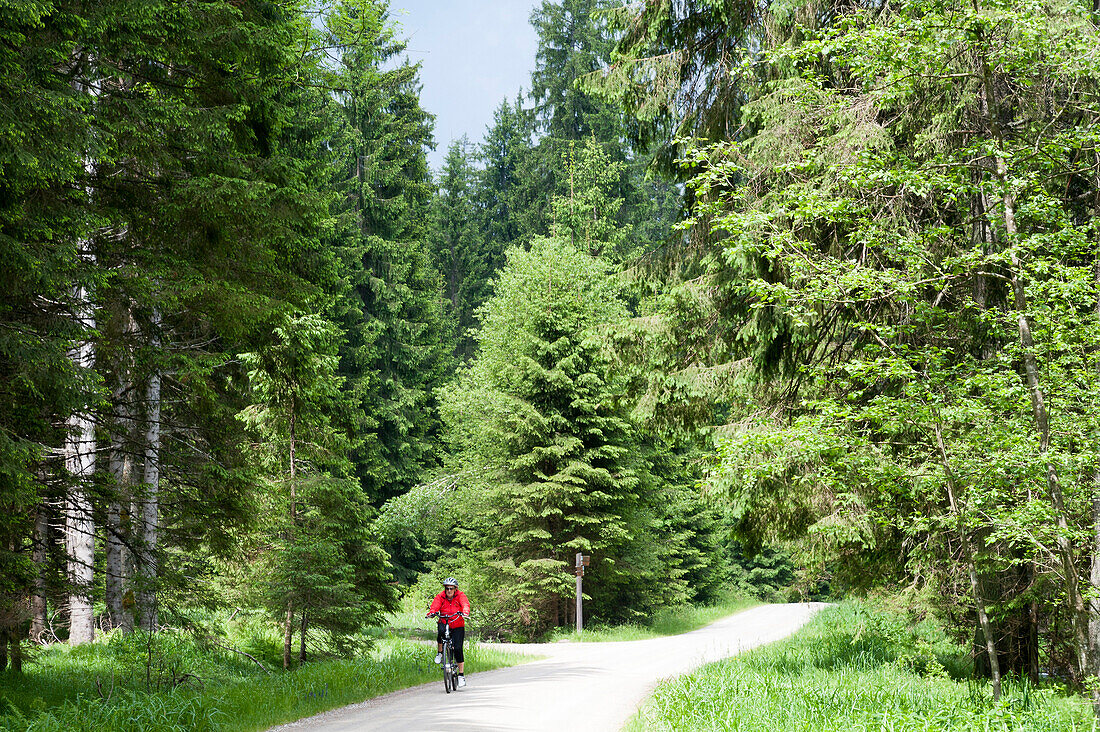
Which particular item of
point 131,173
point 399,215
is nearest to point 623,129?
point 131,173

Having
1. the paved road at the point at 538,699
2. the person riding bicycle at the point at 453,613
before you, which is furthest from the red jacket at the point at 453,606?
the paved road at the point at 538,699

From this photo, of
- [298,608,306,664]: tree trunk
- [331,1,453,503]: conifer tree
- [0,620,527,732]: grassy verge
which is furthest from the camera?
[331,1,453,503]: conifer tree

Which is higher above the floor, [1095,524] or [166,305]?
[166,305]

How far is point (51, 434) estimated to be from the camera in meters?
8.12

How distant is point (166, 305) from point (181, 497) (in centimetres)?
320

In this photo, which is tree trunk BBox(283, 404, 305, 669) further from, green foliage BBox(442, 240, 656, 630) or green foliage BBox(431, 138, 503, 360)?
green foliage BBox(431, 138, 503, 360)

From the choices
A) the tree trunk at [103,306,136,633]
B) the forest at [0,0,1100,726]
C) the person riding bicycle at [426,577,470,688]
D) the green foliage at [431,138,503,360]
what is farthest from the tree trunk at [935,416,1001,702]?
the green foliage at [431,138,503,360]

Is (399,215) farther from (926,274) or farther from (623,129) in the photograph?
(926,274)

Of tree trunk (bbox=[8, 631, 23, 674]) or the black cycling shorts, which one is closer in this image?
tree trunk (bbox=[8, 631, 23, 674])

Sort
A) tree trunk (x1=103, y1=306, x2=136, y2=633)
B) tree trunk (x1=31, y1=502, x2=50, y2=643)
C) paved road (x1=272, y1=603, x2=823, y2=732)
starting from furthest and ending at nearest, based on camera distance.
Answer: tree trunk (x1=103, y1=306, x2=136, y2=633), paved road (x1=272, y1=603, x2=823, y2=732), tree trunk (x1=31, y1=502, x2=50, y2=643)

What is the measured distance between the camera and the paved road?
27.0 feet

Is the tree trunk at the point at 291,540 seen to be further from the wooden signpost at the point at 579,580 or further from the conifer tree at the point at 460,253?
the conifer tree at the point at 460,253

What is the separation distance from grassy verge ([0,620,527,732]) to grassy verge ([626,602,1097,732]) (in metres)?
3.90

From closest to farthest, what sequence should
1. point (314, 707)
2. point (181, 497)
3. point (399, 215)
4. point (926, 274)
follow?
point (926, 274) < point (314, 707) < point (181, 497) < point (399, 215)
